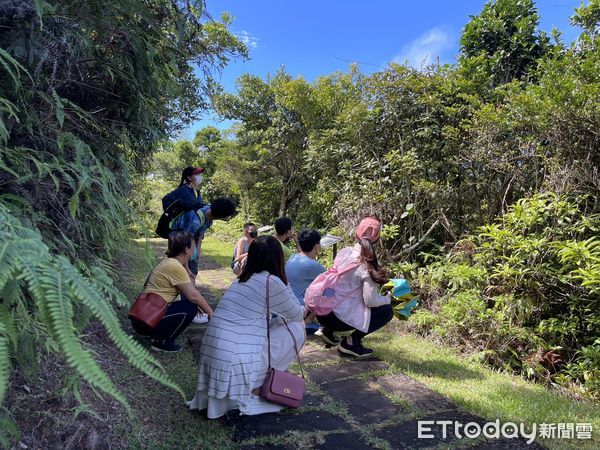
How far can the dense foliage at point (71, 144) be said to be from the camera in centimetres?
122

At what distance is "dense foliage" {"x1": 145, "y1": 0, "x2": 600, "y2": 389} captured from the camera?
14.4 ft

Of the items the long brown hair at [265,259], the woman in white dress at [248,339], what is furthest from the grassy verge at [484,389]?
the long brown hair at [265,259]

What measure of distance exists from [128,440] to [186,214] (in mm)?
2453

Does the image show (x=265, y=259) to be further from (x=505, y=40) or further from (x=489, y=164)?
(x=505, y=40)

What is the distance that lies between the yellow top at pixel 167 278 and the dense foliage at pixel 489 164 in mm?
3182

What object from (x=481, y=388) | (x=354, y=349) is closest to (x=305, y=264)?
(x=354, y=349)

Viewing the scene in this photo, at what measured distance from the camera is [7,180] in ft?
7.45

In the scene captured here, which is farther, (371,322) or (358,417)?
(371,322)

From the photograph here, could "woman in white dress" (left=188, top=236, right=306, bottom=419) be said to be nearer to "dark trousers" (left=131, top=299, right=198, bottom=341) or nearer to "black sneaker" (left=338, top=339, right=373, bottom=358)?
"dark trousers" (left=131, top=299, right=198, bottom=341)

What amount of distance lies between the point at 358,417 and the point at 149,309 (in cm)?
193

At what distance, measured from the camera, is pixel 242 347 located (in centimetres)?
290

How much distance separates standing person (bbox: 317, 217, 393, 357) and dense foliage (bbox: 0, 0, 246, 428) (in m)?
2.14

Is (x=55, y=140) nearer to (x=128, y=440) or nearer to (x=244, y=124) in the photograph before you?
(x=128, y=440)

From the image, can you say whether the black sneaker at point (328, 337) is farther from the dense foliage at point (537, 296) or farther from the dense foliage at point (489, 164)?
the dense foliage at point (489, 164)
